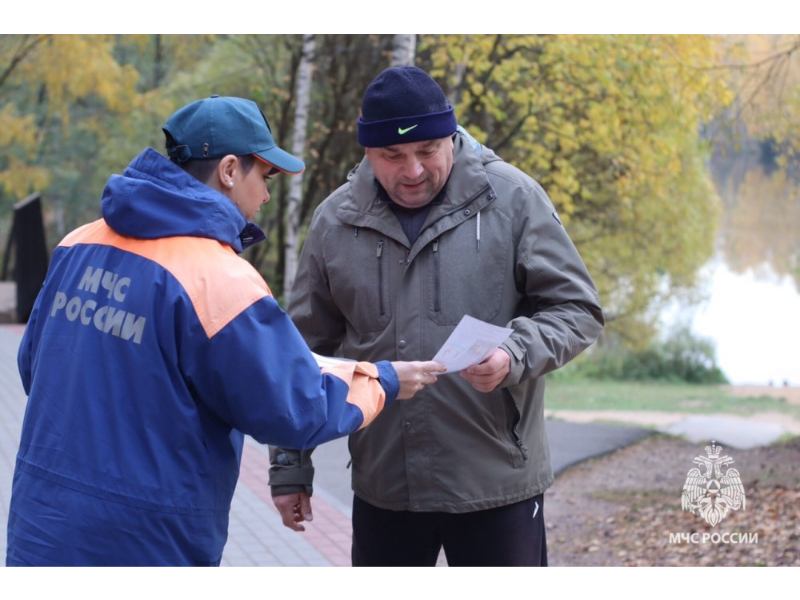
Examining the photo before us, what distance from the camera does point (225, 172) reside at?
2361 millimetres

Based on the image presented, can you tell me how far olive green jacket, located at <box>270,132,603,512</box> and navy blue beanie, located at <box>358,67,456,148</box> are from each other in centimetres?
16

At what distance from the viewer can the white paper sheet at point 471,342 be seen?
2.63 m

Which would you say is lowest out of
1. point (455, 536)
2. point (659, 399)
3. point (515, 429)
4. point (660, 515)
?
point (659, 399)

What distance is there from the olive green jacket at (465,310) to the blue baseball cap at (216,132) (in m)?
0.64

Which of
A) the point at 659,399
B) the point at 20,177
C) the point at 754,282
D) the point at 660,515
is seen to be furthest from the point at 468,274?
the point at 754,282

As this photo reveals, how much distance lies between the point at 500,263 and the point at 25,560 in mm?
1449

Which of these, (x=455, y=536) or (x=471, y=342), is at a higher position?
(x=471, y=342)

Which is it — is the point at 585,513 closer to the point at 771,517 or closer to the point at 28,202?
the point at 771,517

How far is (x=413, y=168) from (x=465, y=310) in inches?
16.9

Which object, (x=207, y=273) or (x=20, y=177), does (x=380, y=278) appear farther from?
(x=20, y=177)

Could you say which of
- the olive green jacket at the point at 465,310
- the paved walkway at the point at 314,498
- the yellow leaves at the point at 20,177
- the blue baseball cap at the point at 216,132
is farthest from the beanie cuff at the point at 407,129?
the yellow leaves at the point at 20,177

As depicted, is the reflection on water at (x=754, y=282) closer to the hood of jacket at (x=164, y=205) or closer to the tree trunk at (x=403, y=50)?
the tree trunk at (x=403, y=50)

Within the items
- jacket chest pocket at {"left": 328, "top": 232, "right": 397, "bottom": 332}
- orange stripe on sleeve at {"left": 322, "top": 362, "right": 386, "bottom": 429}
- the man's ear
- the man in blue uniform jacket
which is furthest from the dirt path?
the man's ear
